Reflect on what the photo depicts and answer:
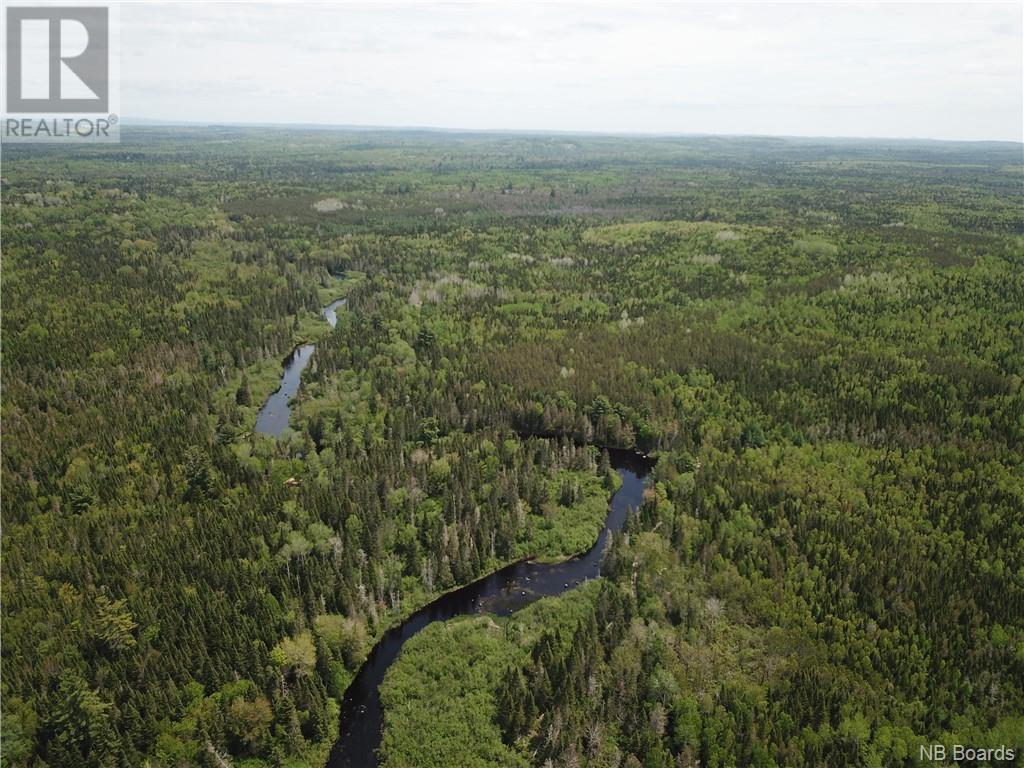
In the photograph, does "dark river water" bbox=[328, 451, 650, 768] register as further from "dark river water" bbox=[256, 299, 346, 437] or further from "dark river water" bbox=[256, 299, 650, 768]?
"dark river water" bbox=[256, 299, 346, 437]

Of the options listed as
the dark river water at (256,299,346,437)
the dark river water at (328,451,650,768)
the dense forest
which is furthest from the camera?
the dark river water at (256,299,346,437)

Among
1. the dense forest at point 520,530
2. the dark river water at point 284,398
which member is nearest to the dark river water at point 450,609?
the dense forest at point 520,530

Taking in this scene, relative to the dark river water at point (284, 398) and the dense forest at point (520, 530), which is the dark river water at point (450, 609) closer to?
the dense forest at point (520, 530)

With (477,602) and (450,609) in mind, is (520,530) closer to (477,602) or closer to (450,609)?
(477,602)

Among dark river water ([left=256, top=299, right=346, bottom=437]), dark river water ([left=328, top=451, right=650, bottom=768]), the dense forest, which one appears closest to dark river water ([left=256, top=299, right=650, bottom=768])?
dark river water ([left=328, top=451, right=650, bottom=768])

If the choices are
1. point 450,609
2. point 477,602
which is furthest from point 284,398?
point 477,602

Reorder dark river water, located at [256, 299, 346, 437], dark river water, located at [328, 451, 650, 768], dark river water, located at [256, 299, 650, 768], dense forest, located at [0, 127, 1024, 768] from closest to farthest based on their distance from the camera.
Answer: dense forest, located at [0, 127, 1024, 768] < dark river water, located at [328, 451, 650, 768] < dark river water, located at [256, 299, 650, 768] < dark river water, located at [256, 299, 346, 437]
